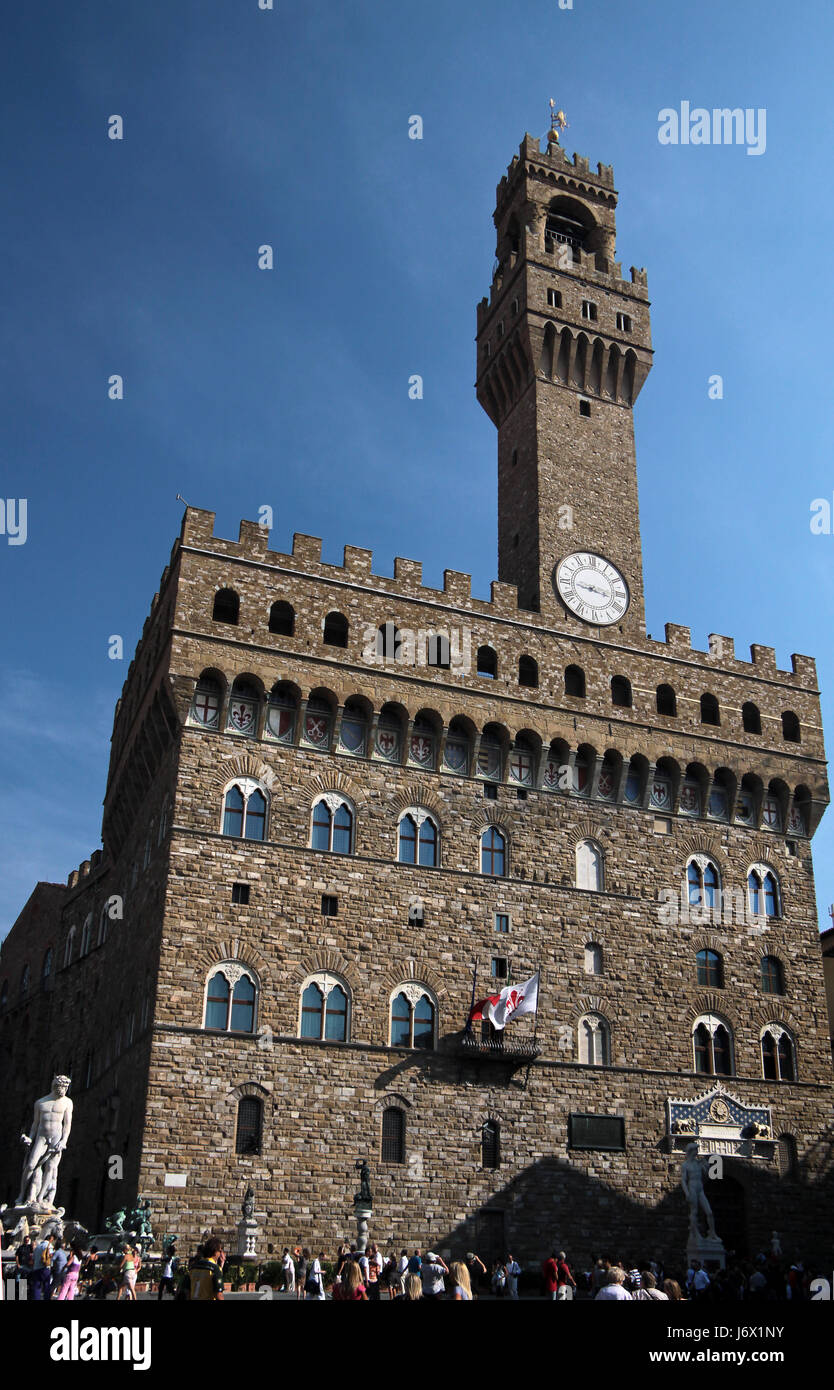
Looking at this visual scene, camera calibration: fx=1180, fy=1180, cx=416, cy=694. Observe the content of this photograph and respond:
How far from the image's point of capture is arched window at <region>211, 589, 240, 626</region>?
32.2 m

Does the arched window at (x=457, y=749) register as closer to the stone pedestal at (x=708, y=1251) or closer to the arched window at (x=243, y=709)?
the arched window at (x=243, y=709)

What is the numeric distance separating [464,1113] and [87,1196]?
36.0 feet

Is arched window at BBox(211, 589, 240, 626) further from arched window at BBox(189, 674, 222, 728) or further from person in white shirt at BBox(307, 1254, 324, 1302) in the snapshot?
person in white shirt at BBox(307, 1254, 324, 1302)

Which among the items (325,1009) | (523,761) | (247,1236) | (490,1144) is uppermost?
(523,761)

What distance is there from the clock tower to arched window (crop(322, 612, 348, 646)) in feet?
21.6

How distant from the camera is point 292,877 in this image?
3033 cm

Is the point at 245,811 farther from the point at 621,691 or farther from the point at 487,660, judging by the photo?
the point at 621,691

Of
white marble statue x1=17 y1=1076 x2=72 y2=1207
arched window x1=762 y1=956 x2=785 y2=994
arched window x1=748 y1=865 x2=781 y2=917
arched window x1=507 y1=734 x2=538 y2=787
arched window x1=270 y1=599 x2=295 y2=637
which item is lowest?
white marble statue x1=17 y1=1076 x2=72 y2=1207

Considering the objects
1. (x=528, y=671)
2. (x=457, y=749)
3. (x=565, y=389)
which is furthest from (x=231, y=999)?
(x=565, y=389)

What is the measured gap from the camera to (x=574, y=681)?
→ 36.1m

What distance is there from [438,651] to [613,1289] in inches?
938

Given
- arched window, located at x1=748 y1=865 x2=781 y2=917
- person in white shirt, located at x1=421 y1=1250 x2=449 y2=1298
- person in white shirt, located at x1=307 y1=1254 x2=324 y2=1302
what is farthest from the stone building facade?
person in white shirt, located at x1=421 y1=1250 x2=449 y2=1298

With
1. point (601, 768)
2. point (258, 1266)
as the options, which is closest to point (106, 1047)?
point (258, 1266)
